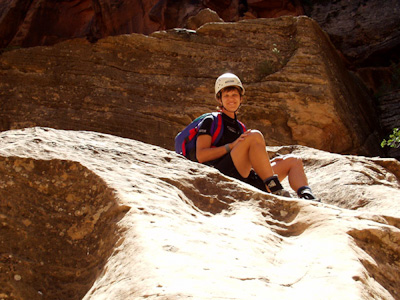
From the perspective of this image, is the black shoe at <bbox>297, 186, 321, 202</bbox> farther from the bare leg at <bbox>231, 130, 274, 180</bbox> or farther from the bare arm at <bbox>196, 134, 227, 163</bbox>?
the bare arm at <bbox>196, 134, 227, 163</bbox>

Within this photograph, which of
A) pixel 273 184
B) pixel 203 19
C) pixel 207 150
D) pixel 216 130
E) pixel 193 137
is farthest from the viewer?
pixel 203 19

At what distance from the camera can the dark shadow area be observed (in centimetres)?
270

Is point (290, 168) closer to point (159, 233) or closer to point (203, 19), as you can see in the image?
point (159, 233)

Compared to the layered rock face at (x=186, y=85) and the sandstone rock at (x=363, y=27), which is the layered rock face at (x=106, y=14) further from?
the layered rock face at (x=186, y=85)

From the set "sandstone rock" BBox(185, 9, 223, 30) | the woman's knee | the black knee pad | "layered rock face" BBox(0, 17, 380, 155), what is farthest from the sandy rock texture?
"sandstone rock" BBox(185, 9, 223, 30)

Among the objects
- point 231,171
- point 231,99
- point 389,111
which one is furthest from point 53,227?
point 389,111

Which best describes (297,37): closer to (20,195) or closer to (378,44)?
(378,44)

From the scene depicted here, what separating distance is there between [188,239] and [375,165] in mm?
4754

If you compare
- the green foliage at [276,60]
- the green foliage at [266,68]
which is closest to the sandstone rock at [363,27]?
the green foliage at [276,60]

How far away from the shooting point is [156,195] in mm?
3312

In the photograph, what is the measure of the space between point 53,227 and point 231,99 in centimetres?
296

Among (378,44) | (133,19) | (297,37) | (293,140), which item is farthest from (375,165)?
(133,19)

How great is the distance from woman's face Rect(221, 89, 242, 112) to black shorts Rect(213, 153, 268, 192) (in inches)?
29.7

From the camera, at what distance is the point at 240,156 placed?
4.82 metres
